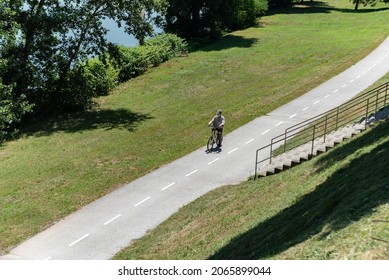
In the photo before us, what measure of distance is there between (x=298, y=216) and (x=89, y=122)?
20826 mm

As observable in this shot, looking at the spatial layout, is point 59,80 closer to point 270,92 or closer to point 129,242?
point 270,92

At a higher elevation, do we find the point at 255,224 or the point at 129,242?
the point at 255,224

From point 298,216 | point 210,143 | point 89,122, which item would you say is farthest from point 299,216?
point 89,122

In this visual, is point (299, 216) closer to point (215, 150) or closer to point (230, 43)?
point (215, 150)

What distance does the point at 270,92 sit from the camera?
3319 cm

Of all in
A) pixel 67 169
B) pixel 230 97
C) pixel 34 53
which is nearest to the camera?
pixel 67 169

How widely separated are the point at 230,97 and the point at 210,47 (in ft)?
71.3

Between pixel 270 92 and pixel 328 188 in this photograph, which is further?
pixel 270 92

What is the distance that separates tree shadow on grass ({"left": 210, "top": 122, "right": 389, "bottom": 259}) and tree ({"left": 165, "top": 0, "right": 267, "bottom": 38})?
43890mm

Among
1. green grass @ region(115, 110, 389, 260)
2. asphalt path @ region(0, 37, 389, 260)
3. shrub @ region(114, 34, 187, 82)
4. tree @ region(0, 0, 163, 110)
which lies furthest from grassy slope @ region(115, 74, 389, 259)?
shrub @ region(114, 34, 187, 82)

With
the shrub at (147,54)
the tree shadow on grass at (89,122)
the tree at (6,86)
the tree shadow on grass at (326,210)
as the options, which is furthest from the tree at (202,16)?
the tree shadow on grass at (326,210)

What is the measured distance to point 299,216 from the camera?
37.4ft

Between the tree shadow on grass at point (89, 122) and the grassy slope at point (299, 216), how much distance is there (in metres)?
12.7
